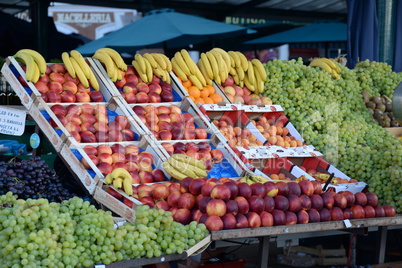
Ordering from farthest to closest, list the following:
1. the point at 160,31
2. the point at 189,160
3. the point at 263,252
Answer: the point at 160,31 → the point at 189,160 → the point at 263,252

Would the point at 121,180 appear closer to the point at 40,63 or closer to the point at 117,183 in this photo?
the point at 117,183

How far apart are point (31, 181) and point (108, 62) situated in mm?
1332

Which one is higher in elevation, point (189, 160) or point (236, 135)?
point (236, 135)

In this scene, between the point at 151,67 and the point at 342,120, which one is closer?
the point at 151,67

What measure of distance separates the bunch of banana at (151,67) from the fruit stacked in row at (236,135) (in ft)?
2.14

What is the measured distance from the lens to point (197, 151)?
4098 millimetres

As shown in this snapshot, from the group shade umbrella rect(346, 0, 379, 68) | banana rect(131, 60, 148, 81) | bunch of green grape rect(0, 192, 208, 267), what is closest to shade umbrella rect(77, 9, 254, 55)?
shade umbrella rect(346, 0, 379, 68)

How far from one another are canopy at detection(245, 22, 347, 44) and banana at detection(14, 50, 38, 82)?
6.28 m

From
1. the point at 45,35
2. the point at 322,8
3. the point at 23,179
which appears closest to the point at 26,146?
the point at 23,179


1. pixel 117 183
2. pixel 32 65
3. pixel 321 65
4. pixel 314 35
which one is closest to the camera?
pixel 117 183

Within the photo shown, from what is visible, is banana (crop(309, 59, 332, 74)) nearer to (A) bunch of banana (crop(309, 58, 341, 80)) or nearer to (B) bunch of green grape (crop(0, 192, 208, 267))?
(A) bunch of banana (crop(309, 58, 341, 80))

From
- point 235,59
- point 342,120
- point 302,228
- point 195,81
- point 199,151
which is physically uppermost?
point 235,59

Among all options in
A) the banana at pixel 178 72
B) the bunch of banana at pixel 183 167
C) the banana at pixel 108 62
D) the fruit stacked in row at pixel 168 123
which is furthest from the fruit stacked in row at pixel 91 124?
the banana at pixel 178 72

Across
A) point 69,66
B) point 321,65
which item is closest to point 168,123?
point 69,66
